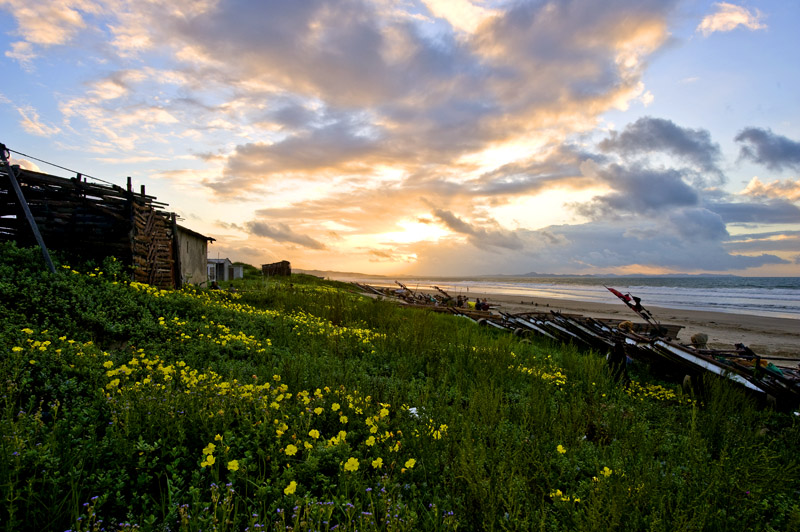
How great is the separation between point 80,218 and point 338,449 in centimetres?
1415

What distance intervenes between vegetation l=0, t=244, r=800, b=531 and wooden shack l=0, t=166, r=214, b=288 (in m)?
6.51

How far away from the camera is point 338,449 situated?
3.22 meters

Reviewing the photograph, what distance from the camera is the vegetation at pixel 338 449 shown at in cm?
263

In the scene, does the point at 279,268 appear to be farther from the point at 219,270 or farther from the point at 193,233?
the point at 193,233

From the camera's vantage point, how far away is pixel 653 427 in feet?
19.3

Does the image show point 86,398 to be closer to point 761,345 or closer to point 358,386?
point 358,386

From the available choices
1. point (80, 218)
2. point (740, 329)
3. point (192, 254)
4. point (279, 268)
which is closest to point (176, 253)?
point (80, 218)

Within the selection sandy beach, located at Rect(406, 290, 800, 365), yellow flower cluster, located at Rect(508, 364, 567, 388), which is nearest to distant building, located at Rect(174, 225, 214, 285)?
sandy beach, located at Rect(406, 290, 800, 365)

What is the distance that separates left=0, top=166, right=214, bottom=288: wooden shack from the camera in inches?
484

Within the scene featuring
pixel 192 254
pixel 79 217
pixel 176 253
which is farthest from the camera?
pixel 192 254

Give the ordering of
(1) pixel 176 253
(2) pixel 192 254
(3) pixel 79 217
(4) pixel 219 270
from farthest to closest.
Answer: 1. (4) pixel 219 270
2. (2) pixel 192 254
3. (1) pixel 176 253
4. (3) pixel 79 217

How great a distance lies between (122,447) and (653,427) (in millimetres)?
6461

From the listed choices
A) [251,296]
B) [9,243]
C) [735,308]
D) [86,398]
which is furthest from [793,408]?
[735,308]

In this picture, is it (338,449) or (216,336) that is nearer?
(338,449)
